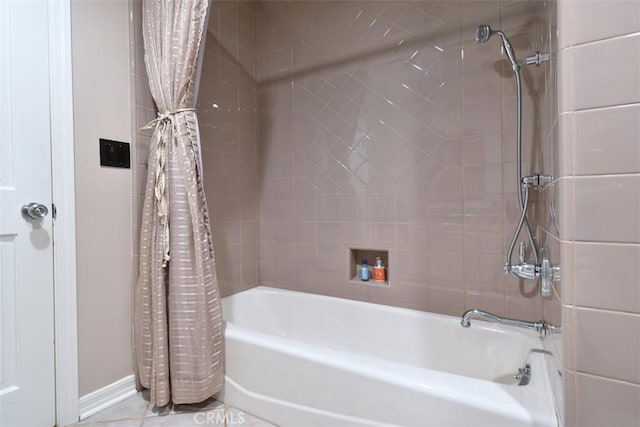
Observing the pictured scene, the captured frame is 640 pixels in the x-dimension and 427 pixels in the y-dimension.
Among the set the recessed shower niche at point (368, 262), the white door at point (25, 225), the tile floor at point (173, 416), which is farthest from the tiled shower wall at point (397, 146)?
the white door at point (25, 225)

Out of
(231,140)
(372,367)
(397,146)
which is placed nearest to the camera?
(372,367)

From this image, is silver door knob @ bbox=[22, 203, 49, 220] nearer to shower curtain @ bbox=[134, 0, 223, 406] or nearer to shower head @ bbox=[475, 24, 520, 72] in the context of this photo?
shower curtain @ bbox=[134, 0, 223, 406]

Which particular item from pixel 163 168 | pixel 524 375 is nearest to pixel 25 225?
pixel 163 168

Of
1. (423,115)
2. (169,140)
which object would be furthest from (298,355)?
(423,115)

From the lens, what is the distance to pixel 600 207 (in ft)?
1.97

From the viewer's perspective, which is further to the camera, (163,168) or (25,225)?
(163,168)

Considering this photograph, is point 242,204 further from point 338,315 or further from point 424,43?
point 424,43

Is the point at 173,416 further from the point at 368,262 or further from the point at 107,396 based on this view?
the point at 368,262

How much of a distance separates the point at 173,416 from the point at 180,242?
762 mm

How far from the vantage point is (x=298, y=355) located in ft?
3.85

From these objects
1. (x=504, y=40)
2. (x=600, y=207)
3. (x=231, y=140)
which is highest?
(x=504, y=40)

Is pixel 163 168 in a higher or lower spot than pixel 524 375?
higher

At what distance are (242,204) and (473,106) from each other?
149 cm

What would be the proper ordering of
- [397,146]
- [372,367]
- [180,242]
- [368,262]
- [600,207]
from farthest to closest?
[368,262] < [397,146] < [180,242] < [372,367] < [600,207]
